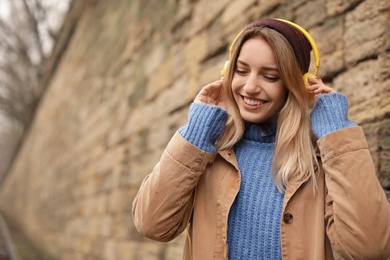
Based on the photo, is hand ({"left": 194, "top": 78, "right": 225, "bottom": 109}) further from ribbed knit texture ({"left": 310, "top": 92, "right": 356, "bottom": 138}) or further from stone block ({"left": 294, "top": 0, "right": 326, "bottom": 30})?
stone block ({"left": 294, "top": 0, "right": 326, "bottom": 30})

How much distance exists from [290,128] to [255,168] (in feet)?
0.54

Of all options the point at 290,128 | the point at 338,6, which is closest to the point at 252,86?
the point at 290,128

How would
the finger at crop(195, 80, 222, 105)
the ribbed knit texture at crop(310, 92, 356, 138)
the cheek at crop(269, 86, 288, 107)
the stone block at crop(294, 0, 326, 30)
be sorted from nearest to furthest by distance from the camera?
1. the ribbed knit texture at crop(310, 92, 356, 138)
2. the cheek at crop(269, 86, 288, 107)
3. the finger at crop(195, 80, 222, 105)
4. the stone block at crop(294, 0, 326, 30)

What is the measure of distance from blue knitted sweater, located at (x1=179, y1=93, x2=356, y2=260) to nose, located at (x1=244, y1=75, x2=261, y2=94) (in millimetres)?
118

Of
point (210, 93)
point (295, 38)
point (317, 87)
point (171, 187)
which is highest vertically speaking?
point (295, 38)

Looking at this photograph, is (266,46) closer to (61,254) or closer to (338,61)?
(338,61)

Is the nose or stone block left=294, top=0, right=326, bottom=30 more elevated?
stone block left=294, top=0, right=326, bottom=30

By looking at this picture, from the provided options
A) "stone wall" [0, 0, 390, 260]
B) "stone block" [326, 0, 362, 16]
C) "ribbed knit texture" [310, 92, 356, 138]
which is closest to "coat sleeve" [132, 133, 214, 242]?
"ribbed knit texture" [310, 92, 356, 138]

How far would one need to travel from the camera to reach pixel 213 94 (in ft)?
5.24

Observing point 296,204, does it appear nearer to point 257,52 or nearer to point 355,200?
point 355,200

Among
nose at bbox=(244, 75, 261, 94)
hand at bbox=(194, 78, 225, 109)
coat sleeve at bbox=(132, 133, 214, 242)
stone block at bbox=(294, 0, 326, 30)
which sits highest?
stone block at bbox=(294, 0, 326, 30)

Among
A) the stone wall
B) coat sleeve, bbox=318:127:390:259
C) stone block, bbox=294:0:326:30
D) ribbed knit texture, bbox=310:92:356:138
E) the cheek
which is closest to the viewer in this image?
coat sleeve, bbox=318:127:390:259

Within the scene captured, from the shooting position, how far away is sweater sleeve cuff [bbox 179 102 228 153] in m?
1.45

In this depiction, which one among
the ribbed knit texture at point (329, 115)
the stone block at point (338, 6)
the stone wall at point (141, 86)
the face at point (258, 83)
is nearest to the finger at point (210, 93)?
the face at point (258, 83)
